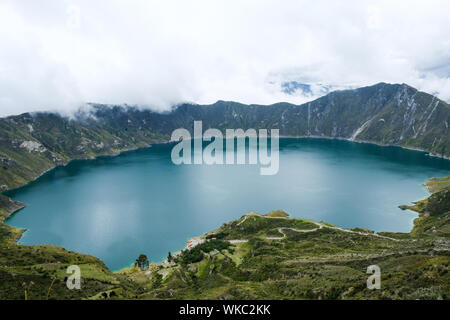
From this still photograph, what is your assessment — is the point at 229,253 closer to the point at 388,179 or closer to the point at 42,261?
the point at 42,261

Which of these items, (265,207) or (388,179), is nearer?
(265,207)

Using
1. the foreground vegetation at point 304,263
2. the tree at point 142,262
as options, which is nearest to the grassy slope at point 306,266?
the foreground vegetation at point 304,263

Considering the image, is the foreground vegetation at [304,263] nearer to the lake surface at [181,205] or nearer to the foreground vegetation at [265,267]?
the foreground vegetation at [265,267]

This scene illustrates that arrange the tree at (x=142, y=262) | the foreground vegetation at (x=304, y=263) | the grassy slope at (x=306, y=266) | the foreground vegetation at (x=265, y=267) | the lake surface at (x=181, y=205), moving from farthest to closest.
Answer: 1. the lake surface at (x=181, y=205)
2. the tree at (x=142, y=262)
3. the foreground vegetation at (x=265, y=267)
4. the foreground vegetation at (x=304, y=263)
5. the grassy slope at (x=306, y=266)

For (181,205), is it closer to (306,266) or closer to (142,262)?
(142,262)

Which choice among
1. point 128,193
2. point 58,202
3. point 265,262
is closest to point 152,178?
point 128,193

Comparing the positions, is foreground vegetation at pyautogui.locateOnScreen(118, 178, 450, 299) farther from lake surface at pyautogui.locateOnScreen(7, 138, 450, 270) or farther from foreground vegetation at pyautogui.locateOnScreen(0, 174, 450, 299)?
lake surface at pyautogui.locateOnScreen(7, 138, 450, 270)
